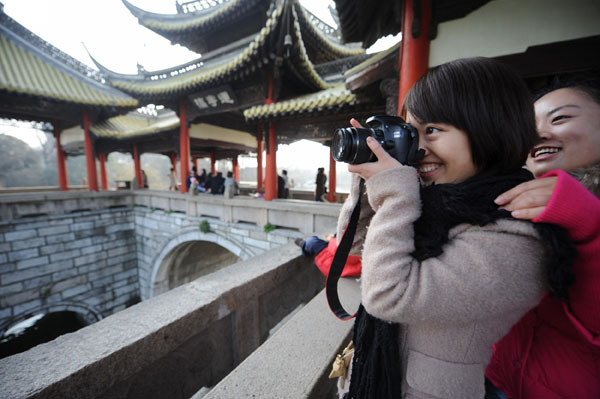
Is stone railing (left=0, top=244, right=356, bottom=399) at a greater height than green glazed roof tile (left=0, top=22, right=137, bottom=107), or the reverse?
green glazed roof tile (left=0, top=22, right=137, bottom=107)

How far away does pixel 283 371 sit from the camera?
3.88 feet

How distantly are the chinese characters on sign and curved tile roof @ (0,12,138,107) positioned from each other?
3.39m

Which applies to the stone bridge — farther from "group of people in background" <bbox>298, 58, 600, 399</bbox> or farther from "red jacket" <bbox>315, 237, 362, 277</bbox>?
"group of people in background" <bbox>298, 58, 600, 399</bbox>

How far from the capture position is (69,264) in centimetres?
693

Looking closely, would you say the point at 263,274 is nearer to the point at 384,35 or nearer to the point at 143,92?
the point at 384,35

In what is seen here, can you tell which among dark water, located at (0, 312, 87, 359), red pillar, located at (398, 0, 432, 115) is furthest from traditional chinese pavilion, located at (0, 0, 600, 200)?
dark water, located at (0, 312, 87, 359)

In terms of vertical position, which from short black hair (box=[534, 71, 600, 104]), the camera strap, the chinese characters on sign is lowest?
the camera strap

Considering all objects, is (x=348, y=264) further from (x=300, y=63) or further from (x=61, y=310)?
(x=61, y=310)

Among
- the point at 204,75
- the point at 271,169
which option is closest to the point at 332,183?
the point at 271,169

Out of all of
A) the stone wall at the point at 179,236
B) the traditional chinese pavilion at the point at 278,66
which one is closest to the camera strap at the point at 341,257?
the traditional chinese pavilion at the point at 278,66

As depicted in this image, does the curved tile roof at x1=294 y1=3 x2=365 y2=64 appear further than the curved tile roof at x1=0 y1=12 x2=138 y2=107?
No

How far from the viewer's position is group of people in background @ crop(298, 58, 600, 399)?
493 mm

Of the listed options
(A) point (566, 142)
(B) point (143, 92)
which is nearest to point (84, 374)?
(A) point (566, 142)

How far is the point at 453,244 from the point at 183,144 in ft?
26.6
